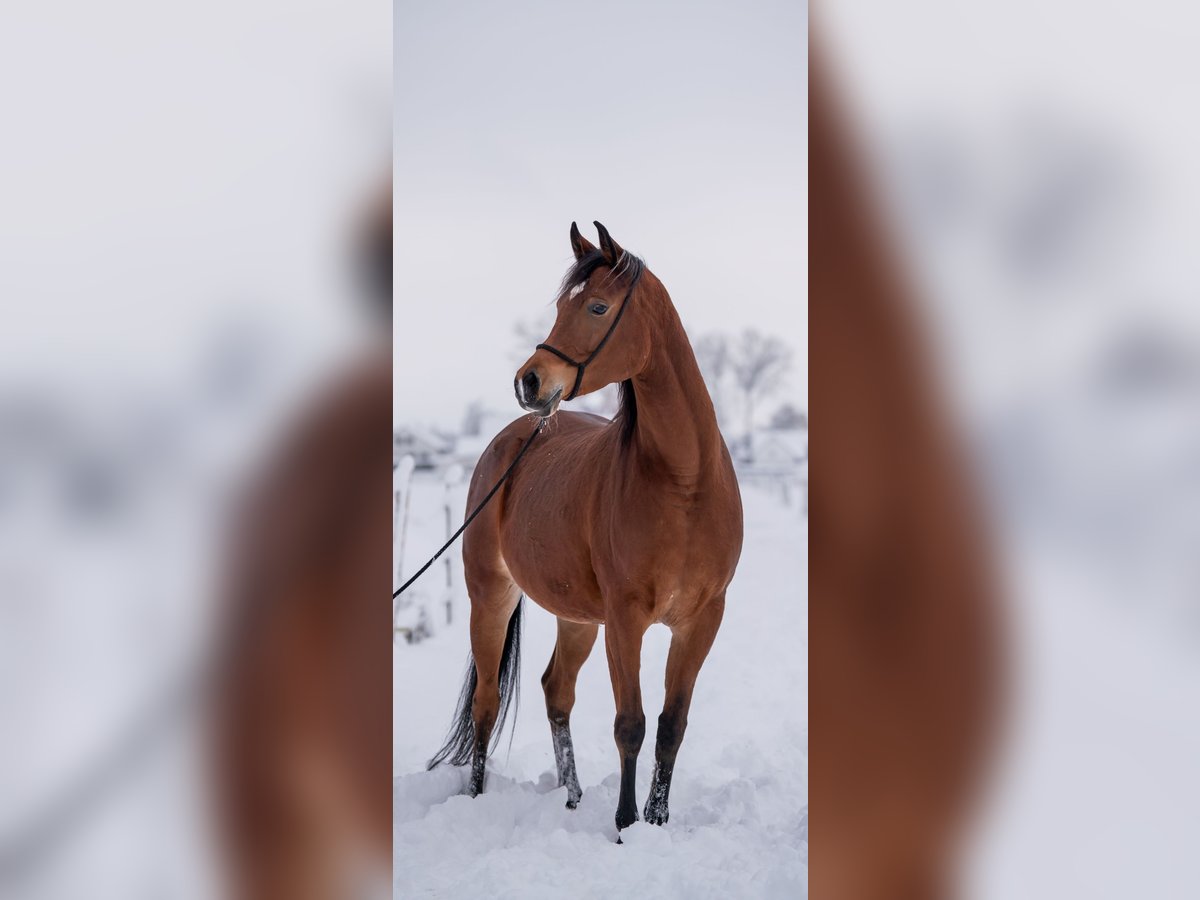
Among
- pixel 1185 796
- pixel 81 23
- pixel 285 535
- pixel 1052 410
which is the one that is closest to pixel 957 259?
pixel 1052 410

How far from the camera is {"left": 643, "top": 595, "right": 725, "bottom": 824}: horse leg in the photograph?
1923 mm

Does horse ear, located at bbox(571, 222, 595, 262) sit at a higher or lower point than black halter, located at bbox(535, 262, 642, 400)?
higher

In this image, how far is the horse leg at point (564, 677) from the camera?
7.74 ft

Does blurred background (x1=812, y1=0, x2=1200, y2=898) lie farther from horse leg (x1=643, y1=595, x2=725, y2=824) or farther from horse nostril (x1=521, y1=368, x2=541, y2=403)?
horse leg (x1=643, y1=595, x2=725, y2=824)

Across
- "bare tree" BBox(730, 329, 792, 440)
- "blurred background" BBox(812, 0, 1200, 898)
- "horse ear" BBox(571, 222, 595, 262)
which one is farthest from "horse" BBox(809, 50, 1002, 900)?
"bare tree" BBox(730, 329, 792, 440)

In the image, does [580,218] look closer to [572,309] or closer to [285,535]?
[572,309]

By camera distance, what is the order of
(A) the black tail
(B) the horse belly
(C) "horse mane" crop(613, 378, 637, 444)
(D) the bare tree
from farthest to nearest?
(D) the bare tree → (A) the black tail → (B) the horse belly → (C) "horse mane" crop(613, 378, 637, 444)

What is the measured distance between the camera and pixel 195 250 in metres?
0.89

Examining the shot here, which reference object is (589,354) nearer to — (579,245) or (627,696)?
(579,245)

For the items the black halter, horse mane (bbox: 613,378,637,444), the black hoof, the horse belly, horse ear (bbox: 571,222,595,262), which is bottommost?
the black hoof

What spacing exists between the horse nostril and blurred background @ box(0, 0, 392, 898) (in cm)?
70

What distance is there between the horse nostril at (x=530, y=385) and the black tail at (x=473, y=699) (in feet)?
3.38

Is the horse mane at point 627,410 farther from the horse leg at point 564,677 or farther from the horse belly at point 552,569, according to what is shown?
the horse leg at point 564,677

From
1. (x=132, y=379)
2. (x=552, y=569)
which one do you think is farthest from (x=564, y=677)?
(x=132, y=379)
